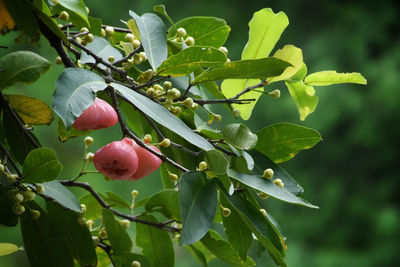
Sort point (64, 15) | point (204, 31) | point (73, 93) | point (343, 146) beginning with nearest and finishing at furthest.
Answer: point (73, 93) < point (64, 15) < point (204, 31) < point (343, 146)

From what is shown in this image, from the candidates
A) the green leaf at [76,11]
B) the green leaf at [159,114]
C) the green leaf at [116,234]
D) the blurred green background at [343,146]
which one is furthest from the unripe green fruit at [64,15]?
the blurred green background at [343,146]

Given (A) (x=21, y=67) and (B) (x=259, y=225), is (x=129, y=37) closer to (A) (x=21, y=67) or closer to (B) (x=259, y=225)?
(A) (x=21, y=67)

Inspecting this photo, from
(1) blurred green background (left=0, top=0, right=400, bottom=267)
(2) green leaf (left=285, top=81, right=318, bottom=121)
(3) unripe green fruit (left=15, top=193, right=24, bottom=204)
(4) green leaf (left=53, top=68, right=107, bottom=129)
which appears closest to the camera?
(4) green leaf (left=53, top=68, right=107, bottom=129)

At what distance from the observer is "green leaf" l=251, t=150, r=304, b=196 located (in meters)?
0.61

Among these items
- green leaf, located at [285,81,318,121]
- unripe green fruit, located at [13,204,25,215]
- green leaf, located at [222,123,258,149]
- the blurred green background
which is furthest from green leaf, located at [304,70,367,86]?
the blurred green background

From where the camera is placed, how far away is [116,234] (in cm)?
66

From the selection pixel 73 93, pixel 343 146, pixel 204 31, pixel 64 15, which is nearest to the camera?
pixel 73 93

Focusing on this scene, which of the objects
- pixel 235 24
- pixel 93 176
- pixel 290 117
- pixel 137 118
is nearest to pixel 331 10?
pixel 235 24

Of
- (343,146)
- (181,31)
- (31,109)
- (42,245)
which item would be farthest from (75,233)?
(343,146)

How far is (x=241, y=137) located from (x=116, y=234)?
7.6 inches

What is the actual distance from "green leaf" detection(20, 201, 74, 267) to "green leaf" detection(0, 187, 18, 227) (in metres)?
0.05

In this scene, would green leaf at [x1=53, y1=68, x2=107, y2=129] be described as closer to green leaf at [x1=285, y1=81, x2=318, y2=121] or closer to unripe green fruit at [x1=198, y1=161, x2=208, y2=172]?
unripe green fruit at [x1=198, y1=161, x2=208, y2=172]

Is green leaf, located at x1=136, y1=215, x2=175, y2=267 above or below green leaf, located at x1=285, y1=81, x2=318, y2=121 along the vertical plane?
below

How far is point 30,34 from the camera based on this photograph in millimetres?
517
